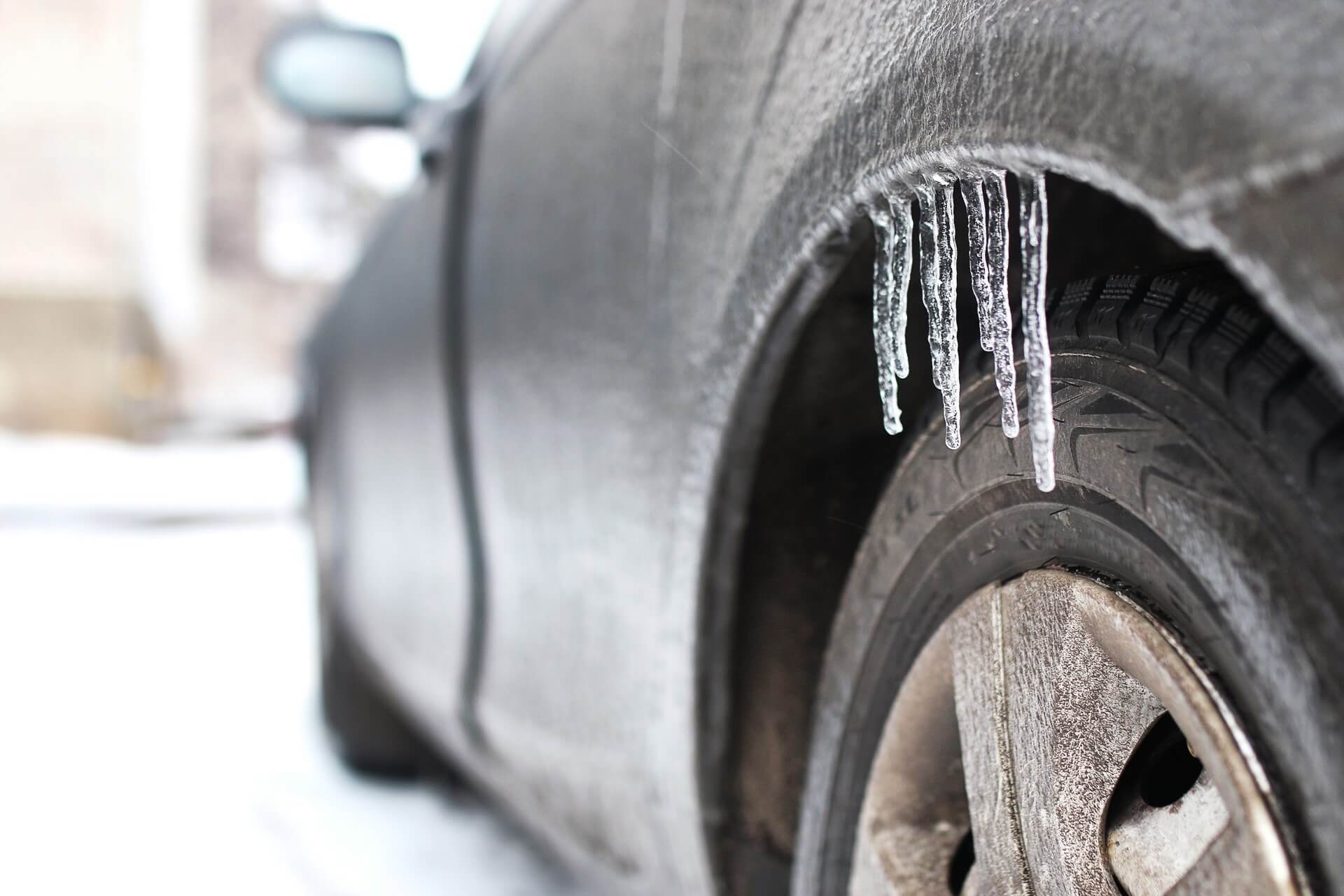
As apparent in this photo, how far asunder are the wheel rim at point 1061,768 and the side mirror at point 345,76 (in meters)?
1.77

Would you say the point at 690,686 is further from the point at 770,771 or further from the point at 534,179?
the point at 534,179

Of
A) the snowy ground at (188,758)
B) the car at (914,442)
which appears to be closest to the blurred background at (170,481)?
the snowy ground at (188,758)

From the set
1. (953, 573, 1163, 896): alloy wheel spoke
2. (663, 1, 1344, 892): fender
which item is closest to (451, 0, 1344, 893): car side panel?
(663, 1, 1344, 892): fender

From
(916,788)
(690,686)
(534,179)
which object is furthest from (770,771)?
(534,179)

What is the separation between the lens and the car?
0.48 m

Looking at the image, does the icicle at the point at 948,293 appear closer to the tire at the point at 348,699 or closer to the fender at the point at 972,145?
the fender at the point at 972,145

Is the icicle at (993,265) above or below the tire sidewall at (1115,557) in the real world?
above

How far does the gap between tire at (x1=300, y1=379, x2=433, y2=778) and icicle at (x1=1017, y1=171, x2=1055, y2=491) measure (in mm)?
2317

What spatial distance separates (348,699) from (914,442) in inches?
91.5

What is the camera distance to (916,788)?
32.1 inches

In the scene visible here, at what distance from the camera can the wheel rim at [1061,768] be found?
52cm

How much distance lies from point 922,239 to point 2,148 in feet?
56.5

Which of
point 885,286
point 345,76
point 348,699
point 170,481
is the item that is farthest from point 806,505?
point 170,481

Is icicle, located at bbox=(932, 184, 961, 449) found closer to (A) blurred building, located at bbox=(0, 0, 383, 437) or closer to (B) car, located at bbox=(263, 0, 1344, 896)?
(B) car, located at bbox=(263, 0, 1344, 896)
